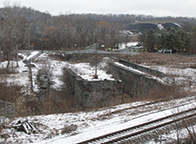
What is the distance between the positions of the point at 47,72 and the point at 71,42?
3091 cm

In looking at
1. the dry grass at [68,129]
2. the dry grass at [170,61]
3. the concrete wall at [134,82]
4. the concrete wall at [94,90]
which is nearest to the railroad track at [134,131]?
the dry grass at [68,129]

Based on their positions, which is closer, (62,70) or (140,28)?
(62,70)

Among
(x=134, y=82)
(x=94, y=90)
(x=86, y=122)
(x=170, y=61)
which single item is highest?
(x=170, y=61)

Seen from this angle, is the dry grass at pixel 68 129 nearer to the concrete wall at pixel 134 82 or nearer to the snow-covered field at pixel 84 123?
the snow-covered field at pixel 84 123

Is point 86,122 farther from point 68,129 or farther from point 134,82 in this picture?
point 134,82

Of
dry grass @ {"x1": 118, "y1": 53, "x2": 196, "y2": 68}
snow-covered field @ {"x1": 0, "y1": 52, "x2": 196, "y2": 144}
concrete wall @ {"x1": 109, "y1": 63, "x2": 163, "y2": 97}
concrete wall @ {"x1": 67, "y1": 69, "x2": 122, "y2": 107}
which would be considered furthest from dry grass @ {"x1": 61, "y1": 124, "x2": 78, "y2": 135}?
dry grass @ {"x1": 118, "y1": 53, "x2": 196, "y2": 68}

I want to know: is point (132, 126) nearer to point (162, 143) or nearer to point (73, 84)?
point (162, 143)

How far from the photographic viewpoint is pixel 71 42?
5359 cm

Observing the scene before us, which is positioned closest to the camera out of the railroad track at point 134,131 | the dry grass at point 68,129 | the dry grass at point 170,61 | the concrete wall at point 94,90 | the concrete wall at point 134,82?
the railroad track at point 134,131

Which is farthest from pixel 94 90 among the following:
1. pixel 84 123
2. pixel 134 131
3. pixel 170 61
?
pixel 170 61

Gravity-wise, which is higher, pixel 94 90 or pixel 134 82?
pixel 134 82

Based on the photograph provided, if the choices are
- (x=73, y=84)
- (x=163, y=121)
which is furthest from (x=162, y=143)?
(x=73, y=84)

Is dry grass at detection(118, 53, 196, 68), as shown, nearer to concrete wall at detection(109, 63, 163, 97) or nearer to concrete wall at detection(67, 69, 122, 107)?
concrete wall at detection(109, 63, 163, 97)

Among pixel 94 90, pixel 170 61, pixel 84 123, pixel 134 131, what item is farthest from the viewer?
pixel 170 61
